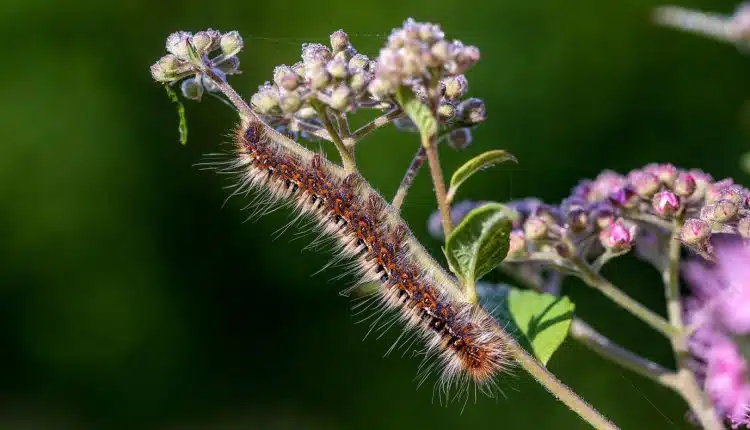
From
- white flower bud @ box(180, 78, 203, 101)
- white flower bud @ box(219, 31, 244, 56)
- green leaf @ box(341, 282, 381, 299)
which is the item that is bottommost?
green leaf @ box(341, 282, 381, 299)

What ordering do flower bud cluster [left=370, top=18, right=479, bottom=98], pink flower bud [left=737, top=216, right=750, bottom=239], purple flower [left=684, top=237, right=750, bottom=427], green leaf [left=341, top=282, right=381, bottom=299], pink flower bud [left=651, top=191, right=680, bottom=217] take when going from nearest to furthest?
purple flower [left=684, top=237, right=750, bottom=427]
flower bud cluster [left=370, top=18, right=479, bottom=98]
pink flower bud [left=737, top=216, right=750, bottom=239]
pink flower bud [left=651, top=191, right=680, bottom=217]
green leaf [left=341, top=282, right=381, bottom=299]

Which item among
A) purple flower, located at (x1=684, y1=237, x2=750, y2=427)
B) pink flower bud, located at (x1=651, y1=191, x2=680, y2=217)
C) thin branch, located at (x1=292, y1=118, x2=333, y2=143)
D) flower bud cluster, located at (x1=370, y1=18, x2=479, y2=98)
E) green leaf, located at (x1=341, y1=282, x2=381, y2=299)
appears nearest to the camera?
purple flower, located at (x1=684, y1=237, x2=750, y2=427)

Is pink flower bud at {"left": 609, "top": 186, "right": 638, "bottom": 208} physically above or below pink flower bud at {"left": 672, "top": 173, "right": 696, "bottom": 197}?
above

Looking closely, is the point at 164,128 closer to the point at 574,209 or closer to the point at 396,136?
the point at 396,136

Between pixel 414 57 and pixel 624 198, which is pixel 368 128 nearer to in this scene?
pixel 414 57

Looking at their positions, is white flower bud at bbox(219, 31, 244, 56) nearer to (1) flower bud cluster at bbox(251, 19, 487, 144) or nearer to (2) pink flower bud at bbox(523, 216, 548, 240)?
(1) flower bud cluster at bbox(251, 19, 487, 144)

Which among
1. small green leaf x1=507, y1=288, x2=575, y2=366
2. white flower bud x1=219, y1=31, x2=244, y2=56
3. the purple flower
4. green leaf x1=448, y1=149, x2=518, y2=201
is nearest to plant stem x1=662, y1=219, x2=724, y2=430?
the purple flower

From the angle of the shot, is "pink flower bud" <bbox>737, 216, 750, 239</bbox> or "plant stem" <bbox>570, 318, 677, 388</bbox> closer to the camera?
"pink flower bud" <bbox>737, 216, 750, 239</bbox>

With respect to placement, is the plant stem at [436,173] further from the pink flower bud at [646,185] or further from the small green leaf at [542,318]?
the pink flower bud at [646,185]
